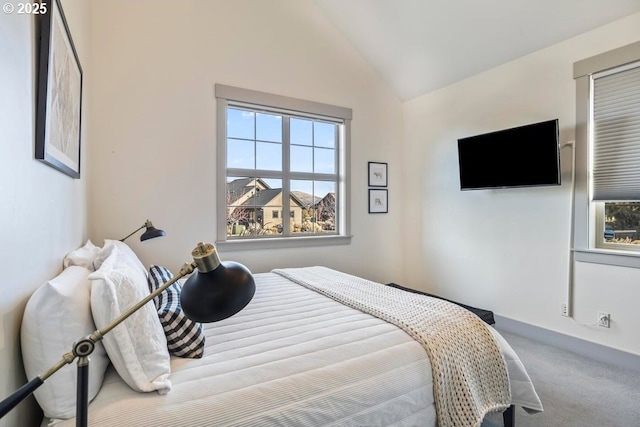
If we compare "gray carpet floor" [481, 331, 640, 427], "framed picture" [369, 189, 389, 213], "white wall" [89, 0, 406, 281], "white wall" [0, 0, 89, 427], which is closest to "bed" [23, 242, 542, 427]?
"white wall" [0, 0, 89, 427]

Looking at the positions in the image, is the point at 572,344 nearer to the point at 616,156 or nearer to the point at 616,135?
the point at 616,156

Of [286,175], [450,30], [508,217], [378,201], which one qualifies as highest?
[450,30]

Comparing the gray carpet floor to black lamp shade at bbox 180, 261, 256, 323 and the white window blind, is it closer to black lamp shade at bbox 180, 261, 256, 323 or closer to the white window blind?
the white window blind

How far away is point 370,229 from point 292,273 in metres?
1.66

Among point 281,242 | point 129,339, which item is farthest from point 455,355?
point 281,242

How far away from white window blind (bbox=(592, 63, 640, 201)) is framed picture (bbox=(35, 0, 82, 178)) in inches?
136

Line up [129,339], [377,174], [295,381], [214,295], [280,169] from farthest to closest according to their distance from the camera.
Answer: [377,174]
[280,169]
[295,381]
[129,339]
[214,295]

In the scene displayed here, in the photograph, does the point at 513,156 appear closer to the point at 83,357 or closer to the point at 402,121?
the point at 402,121

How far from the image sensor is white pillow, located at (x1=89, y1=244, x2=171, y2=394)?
1.03m

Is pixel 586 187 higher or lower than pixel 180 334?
higher

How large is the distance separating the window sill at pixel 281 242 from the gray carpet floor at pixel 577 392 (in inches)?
79.6

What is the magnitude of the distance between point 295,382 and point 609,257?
106 inches

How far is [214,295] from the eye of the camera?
715mm

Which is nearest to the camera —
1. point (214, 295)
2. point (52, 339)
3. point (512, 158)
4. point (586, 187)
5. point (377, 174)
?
point (214, 295)
